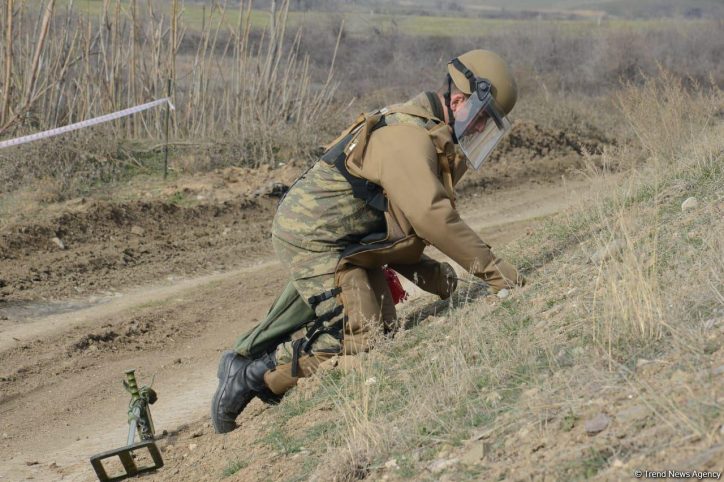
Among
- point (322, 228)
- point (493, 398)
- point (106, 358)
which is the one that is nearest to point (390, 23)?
point (106, 358)

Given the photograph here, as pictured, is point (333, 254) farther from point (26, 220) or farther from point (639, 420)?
point (26, 220)

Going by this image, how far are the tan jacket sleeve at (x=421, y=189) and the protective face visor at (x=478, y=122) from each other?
0.90ft

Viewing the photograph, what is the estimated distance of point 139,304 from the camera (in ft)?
25.3

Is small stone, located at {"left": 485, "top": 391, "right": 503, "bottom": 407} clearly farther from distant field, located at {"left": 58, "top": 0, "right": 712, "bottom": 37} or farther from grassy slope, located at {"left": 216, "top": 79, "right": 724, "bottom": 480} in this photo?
distant field, located at {"left": 58, "top": 0, "right": 712, "bottom": 37}

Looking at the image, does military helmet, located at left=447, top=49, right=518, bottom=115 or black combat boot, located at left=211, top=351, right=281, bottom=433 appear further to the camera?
black combat boot, located at left=211, top=351, right=281, bottom=433

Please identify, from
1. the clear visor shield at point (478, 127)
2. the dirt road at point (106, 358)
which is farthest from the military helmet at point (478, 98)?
the dirt road at point (106, 358)

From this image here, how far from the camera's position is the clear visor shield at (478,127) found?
4660 mm

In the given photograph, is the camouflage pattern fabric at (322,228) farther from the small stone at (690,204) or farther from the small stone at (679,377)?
the small stone at (679,377)

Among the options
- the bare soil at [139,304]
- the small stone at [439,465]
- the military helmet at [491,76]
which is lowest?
the bare soil at [139,304]

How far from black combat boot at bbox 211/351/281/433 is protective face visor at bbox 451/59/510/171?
149 cm

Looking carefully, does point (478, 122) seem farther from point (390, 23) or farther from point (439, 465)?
point (390, 23)

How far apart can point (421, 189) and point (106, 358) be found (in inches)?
124

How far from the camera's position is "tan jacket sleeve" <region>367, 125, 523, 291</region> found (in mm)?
4410

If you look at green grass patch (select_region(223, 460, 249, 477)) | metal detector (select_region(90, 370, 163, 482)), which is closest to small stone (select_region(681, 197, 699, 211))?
green grass patch (select_region(223, 460, 249, 477))
